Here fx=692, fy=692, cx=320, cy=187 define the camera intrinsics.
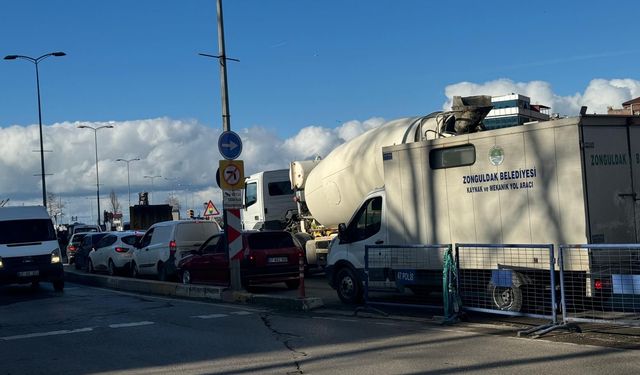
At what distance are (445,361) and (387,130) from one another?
8364mm

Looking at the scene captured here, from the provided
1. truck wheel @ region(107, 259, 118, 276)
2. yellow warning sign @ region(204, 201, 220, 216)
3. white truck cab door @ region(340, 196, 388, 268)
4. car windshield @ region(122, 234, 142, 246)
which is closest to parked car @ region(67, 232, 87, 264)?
yellow warning sign @ region(204, 201, 220, 216)

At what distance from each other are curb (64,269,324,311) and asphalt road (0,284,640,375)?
1.31 feet

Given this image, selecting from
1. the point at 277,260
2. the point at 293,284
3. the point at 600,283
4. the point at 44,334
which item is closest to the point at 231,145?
the point at 277,260

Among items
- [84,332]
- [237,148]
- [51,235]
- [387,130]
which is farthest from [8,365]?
[51,235]

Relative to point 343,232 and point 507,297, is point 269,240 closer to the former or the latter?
point 343,232

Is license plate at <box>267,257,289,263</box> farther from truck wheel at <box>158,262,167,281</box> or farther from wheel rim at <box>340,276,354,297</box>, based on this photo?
truck wheel at <box>158,262,167,281</box>

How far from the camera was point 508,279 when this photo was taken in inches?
398

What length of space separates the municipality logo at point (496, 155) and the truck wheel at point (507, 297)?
73.9 inches

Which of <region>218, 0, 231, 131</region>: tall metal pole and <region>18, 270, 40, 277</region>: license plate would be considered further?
<region>18, 270, 40, 277</region>: license plate

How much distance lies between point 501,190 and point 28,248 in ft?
43.7

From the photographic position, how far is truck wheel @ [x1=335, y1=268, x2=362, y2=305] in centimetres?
1309

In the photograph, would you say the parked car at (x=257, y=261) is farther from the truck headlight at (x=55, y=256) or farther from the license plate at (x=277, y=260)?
the truck headlight at (x=55, y=256)

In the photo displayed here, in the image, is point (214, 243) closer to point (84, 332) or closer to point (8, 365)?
point (84, 332)

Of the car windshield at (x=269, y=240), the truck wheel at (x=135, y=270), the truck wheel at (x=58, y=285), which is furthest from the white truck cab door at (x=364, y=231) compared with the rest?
the truck wheel at (x=135, y=270)
